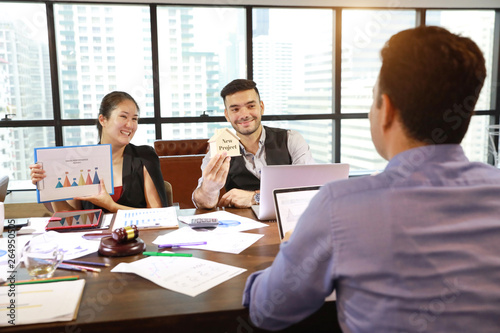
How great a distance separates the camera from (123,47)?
5.62 meters

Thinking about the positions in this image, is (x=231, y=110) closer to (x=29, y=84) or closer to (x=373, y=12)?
(x=29, y=84)

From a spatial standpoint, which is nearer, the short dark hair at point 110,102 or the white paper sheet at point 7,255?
the white paper sheet at point 7,255

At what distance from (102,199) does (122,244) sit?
2.80 ft

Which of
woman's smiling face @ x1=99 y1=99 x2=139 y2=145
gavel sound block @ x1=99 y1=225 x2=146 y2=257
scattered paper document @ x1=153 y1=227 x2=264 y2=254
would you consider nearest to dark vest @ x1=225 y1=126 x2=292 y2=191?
woman's smiling face @ x1=99 y1=99 x2=139 y2=145

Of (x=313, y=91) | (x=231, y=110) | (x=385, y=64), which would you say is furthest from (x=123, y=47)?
(x=385, y=64)

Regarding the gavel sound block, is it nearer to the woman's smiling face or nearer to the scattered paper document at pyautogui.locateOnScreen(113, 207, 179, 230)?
the scattered paper document at pyautogui.locateOnScreen(113, 207, 179, 230)

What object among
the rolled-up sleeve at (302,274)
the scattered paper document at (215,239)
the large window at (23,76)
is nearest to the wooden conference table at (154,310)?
the rolled-up sleeve at (302,274)

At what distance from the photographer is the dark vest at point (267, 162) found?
2.78 m

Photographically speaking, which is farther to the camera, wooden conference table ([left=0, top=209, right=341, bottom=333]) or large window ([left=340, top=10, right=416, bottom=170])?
large window ([left=340, top=10, right=416, bottom=170])

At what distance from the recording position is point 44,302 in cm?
107

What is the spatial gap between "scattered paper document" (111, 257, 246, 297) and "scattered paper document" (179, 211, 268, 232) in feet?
1.33

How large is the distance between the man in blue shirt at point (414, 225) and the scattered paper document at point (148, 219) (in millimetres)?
991

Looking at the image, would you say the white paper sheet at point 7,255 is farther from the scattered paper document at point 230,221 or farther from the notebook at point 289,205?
the notebook at point 289,205

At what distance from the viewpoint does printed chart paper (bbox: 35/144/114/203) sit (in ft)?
6.55
